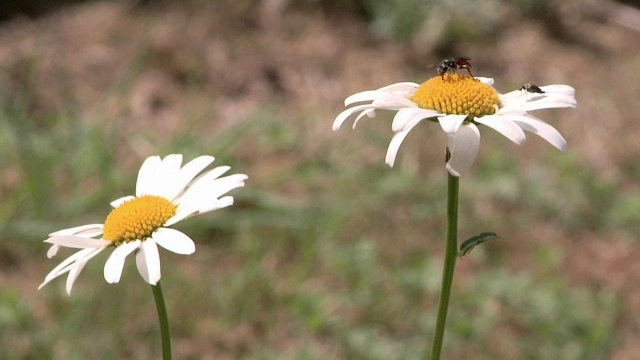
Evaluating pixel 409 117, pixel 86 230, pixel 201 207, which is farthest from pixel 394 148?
pixel 86 230

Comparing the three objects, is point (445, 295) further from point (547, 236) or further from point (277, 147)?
point (277, 147)

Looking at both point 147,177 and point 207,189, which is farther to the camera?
point 147,177

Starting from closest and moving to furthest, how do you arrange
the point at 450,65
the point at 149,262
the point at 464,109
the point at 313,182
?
1. the point at 149,262
2. the point at 464,109
3. the point at 450,65
4. the point at 313,182

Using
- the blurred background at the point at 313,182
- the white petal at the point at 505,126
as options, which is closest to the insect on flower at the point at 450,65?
the white petal at the point at 505,126

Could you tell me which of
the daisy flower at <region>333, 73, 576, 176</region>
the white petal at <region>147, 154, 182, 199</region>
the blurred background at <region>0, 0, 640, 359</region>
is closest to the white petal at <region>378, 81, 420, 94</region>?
the daisy flower at <region>333, 73, 576, 176</region>

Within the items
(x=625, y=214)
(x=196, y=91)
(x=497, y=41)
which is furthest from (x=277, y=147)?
(x=497, y=41)

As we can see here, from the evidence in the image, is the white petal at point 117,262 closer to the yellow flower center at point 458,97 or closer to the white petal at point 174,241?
the white petal at point 174,241

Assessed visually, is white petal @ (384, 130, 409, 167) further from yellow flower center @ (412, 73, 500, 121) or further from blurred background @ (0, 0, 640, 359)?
blurred background @ (0, 0, 640, 359)

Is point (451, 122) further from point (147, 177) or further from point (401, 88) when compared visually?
point (147, 177)

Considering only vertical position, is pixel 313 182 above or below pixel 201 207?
above
